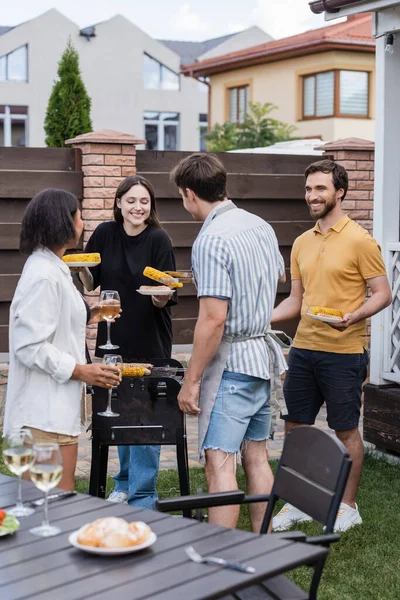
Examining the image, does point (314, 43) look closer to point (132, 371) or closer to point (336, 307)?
point (336, 307)

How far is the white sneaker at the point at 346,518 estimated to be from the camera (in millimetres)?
5555

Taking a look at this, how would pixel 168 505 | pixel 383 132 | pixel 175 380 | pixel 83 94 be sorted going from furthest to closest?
pixel 83 94 → pixel 383 132 → pixel 175 380 → pixel 168 505

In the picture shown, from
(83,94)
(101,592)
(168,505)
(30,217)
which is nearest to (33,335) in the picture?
(30,217)

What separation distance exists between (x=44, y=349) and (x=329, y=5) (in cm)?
417

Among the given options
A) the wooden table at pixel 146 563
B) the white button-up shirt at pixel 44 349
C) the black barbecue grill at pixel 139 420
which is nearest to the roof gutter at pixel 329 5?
the black barbecue grill at pixel 139 420

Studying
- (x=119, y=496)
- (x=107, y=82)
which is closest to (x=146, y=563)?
(x=119, y=496)

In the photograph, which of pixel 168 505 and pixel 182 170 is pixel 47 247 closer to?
pixel 182 170

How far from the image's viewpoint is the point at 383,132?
7254mm

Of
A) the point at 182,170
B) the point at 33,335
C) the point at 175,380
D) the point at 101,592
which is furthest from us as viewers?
the point at 175,380

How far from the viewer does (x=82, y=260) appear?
5277 mm

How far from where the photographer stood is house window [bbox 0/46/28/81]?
43438 mm

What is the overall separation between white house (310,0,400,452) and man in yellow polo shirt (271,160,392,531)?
5.25 ft

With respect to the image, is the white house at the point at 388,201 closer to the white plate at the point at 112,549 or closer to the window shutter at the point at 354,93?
the white plate at the point at 112,549

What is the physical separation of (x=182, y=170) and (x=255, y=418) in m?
1.20
